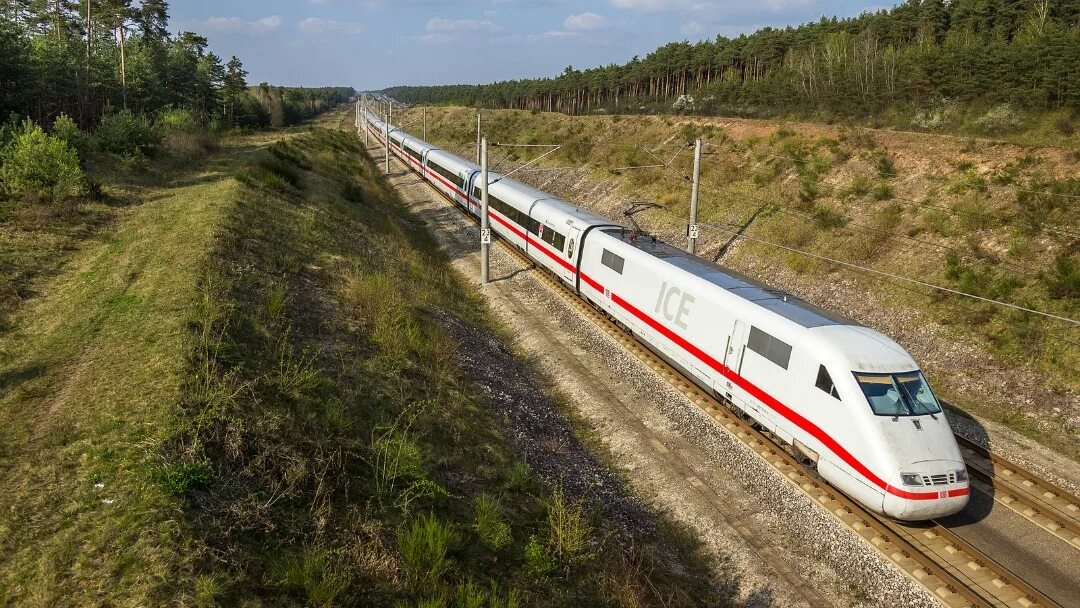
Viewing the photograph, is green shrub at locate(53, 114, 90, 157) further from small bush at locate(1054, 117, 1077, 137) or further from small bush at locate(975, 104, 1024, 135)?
small bush at locate(975, 104, 1024, 135)

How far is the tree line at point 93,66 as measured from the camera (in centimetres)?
3756

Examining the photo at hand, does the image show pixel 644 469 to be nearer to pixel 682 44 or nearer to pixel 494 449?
pixel 494 449

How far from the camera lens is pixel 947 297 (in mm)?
20141

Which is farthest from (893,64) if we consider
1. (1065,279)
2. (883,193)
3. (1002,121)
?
(1065,279)

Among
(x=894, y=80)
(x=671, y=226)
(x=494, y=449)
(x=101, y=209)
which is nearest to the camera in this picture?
(x=494, y=449)

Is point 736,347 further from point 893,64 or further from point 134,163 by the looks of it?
point 893,64

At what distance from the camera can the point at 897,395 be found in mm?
11211

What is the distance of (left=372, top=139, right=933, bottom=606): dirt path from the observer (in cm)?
1041

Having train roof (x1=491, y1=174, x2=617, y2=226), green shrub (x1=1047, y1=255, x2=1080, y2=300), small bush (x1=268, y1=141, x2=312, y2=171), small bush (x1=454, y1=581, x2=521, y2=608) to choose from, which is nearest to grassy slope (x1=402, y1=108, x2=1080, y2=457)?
green shrub (x1=1047, y1=255, x2=1080, y2=300)

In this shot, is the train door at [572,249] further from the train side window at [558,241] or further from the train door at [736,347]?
the train door at [736,347]

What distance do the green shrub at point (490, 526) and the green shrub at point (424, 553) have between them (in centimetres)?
96

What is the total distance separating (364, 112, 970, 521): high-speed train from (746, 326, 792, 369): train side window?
0.08ft

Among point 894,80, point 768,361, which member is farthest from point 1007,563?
point 894,80

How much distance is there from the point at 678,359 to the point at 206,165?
111ft
